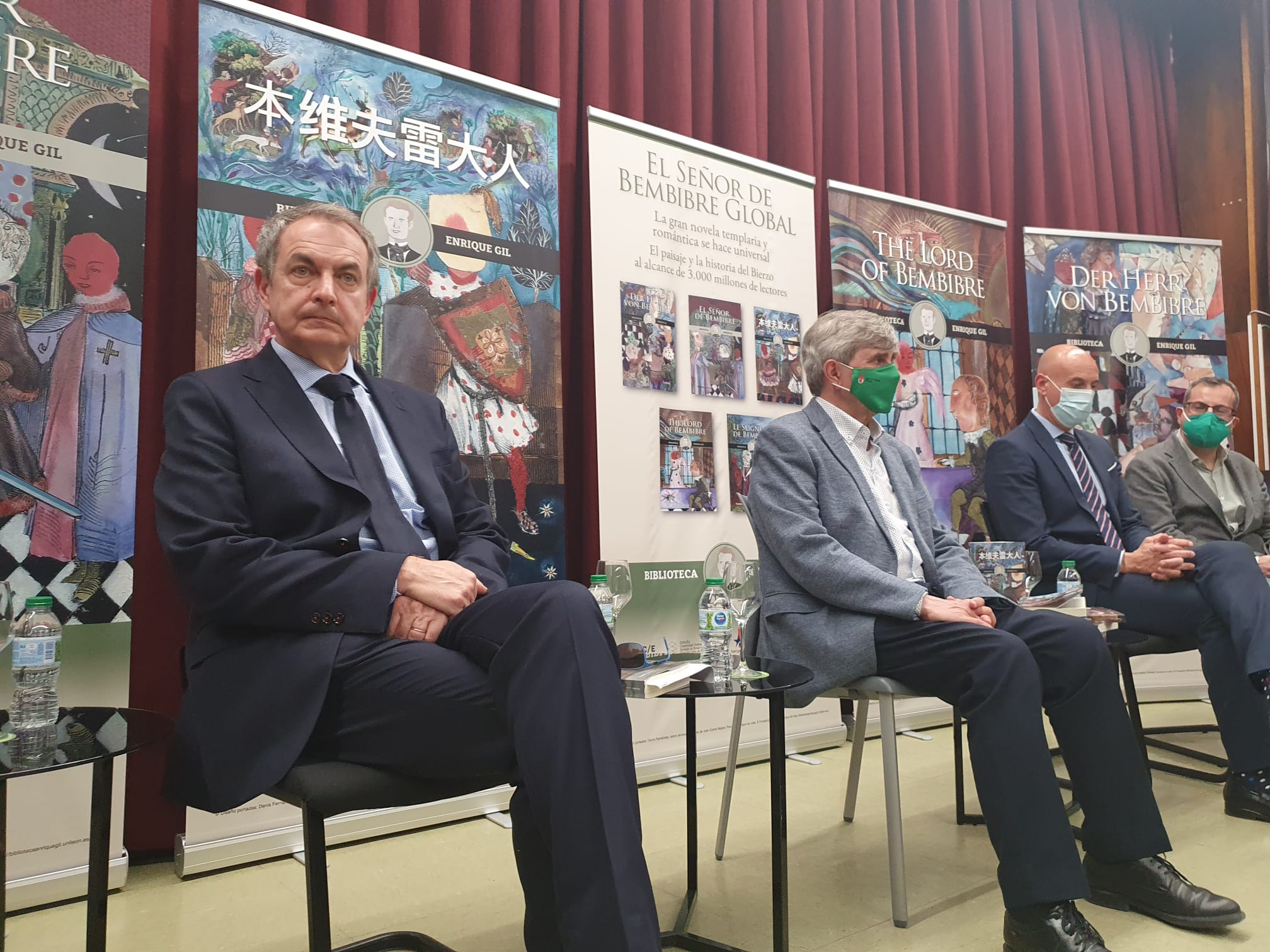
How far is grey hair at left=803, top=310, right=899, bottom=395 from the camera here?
7.75 feet

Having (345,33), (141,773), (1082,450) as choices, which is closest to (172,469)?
(141,773)

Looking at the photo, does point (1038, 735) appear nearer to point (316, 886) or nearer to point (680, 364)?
point (316, 886)

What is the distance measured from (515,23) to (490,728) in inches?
106

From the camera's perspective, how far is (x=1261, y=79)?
5.11 metres

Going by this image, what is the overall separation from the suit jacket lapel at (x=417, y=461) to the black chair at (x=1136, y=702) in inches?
76.6

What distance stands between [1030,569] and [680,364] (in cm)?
137

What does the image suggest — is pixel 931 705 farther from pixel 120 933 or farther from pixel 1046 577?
pixel 120 933

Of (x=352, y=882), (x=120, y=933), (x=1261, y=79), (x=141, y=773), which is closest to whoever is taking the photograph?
(x=120, y=933)

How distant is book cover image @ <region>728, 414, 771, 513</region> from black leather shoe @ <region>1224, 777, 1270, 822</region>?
1.72 metres

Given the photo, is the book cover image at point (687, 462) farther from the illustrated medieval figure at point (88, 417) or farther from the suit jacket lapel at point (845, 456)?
the illustrated medieval figure at point (88, 417)

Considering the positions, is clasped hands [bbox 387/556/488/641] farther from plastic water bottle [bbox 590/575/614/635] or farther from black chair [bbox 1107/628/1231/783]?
black chair [bbox 1107/628/1231/783]

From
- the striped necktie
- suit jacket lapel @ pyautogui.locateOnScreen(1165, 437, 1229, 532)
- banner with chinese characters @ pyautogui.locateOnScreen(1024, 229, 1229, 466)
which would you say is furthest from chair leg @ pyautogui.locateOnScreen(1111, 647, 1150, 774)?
banner with chinese characters @ pyautogui.locateOnScreen(1024, 229, 1229, 466)

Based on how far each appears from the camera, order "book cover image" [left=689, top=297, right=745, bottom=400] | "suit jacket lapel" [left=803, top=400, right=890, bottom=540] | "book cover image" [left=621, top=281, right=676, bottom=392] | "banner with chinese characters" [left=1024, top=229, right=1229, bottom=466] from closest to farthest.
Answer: "suit jacket lapel" [left=803, top=400, right=890, bottom=540] → "book cover image" [left=621, top=281, right=676, bottom=392] → "book cover image" [left=689, top=297, right=745, bottom=400] → "banner with chinese characters" [left=1024, top=229, right=1229, bottom=466]

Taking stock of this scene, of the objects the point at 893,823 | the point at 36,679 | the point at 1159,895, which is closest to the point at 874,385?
the point at 893,823
